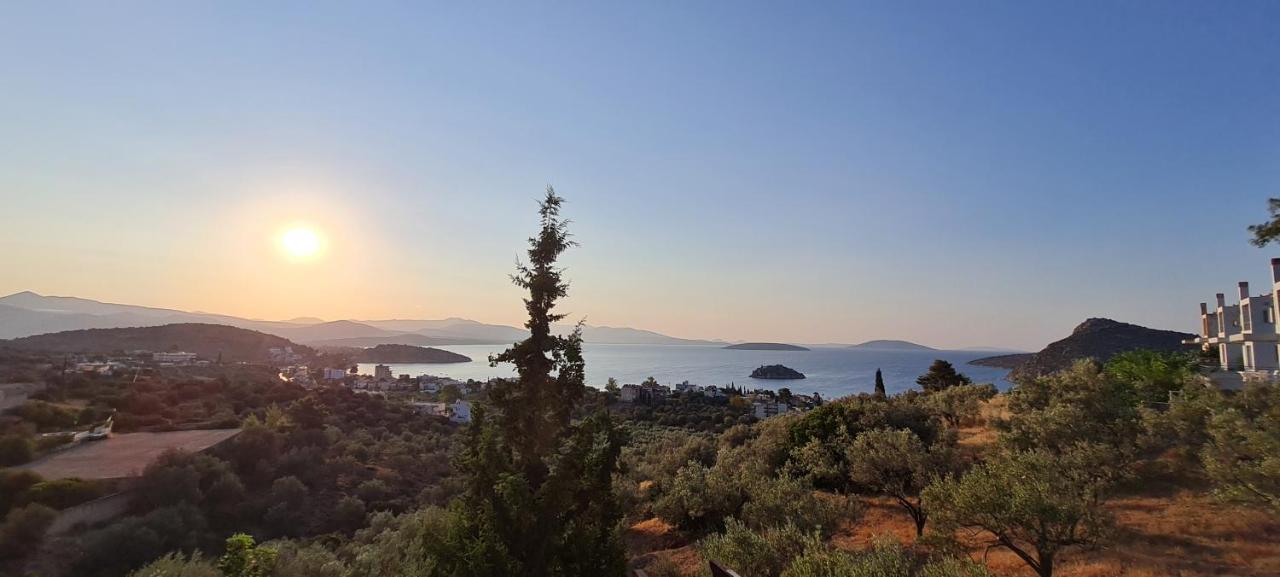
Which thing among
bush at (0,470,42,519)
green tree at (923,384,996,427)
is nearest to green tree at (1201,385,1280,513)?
green tree at (923,384,996,427)

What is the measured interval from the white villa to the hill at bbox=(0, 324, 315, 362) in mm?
131947

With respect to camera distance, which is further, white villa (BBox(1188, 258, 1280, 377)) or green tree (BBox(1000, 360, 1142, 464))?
white villa (BBox(1188, 258, 1280, 377))

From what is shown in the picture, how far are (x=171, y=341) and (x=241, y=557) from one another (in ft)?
428

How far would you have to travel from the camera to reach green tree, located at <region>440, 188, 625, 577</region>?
8.12 meters

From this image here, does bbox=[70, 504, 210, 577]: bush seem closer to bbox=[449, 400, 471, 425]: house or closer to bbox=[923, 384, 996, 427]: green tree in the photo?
bbox=[449, 400, 471, 425]: house

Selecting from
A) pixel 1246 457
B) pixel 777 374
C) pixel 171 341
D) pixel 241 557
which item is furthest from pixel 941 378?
pixel 777 374

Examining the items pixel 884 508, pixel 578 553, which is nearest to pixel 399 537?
pixel 578 553

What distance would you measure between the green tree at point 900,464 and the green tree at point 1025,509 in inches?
180

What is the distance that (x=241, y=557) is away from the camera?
785 cm

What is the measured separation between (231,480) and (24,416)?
70.1 ft

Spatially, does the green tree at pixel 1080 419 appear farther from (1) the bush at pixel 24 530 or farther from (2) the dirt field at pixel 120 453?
(2) the dirt field at pixel 120 453

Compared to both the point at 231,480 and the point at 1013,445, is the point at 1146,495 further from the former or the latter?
the point at 231,480

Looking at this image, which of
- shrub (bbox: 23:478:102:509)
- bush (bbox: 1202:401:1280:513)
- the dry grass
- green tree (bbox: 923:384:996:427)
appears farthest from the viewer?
green tree (bbox: 923:384:996:427)

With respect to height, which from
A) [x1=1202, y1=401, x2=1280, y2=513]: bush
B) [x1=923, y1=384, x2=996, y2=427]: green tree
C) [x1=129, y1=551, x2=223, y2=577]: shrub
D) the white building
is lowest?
the white building
